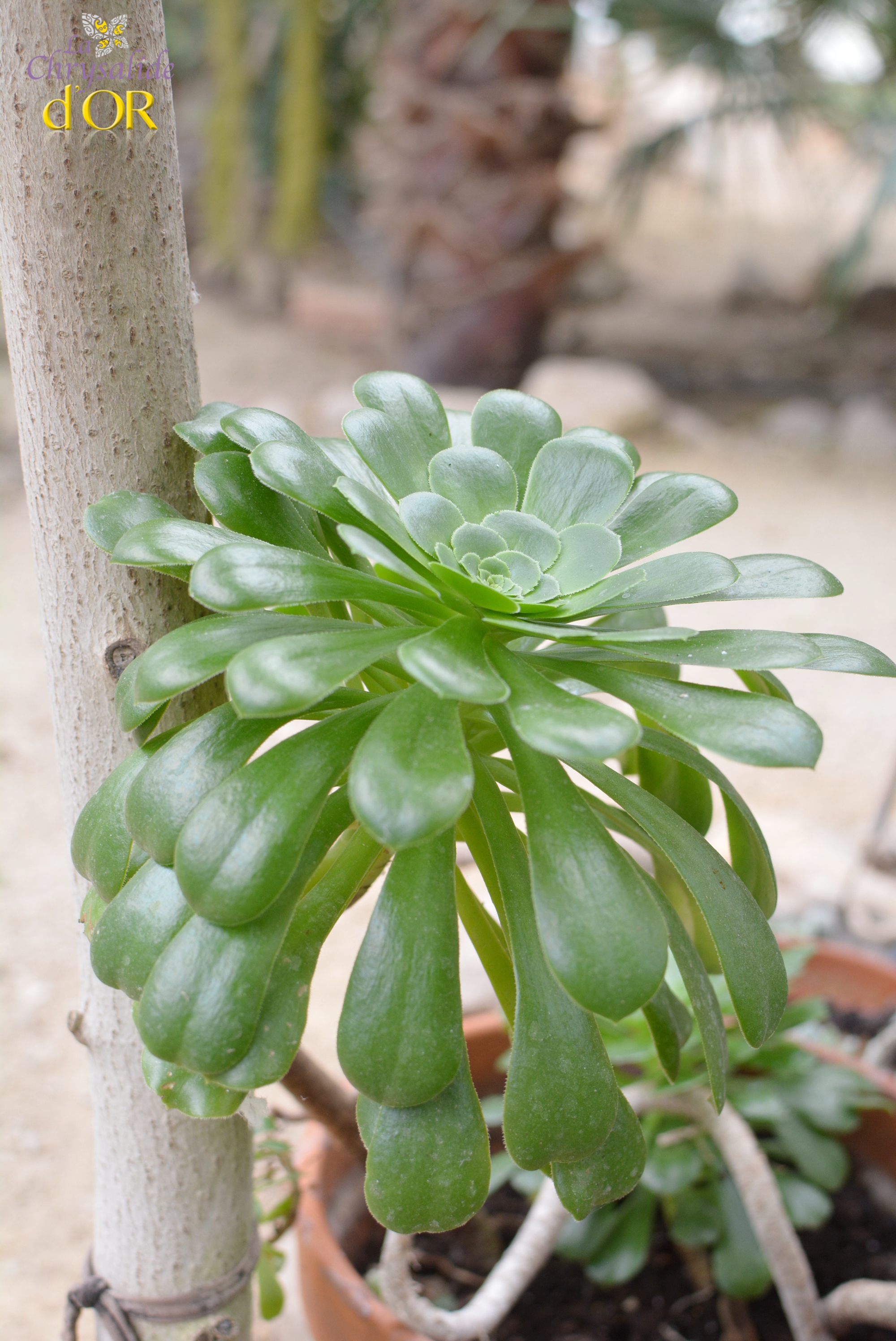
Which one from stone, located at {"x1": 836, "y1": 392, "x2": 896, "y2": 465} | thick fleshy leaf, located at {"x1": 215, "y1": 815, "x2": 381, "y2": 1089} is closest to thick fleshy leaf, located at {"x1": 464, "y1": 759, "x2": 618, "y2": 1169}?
thick fleshy leaf, located at {"x1": 215, "y1": 815, "x2": 381, "y2": 1089}

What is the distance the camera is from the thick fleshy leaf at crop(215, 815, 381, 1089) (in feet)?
1.81

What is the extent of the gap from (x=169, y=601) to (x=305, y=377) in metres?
4.42

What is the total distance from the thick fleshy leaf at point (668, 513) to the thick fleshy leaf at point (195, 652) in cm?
23

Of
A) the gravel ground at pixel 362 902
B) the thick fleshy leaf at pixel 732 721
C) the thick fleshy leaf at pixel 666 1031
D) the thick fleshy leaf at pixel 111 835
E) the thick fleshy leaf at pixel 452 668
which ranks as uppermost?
the thick fleshy leaf at pixel 452 668

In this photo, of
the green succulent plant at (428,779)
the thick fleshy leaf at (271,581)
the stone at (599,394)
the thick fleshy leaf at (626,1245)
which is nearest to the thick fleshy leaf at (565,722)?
the green succulent plant at (428,779)

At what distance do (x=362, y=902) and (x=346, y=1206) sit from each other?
0.83m

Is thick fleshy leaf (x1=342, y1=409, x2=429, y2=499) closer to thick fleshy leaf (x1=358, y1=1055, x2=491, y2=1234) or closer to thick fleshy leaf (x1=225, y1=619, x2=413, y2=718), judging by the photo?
thick fleshy leaf (x1=225, y1=619, x2=413, y2=718)

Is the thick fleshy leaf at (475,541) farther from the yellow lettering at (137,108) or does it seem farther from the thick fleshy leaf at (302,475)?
the yellow lettering at (137,108)

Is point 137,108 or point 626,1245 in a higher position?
point 137,108

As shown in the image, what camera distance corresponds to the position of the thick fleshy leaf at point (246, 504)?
603 mm

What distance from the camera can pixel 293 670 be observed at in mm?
497

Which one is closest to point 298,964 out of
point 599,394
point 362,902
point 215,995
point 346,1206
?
point 215,995

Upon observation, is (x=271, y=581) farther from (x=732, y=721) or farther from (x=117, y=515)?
(x=732, y=721)

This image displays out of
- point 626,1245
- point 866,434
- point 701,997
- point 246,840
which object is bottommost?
point 626,1245
